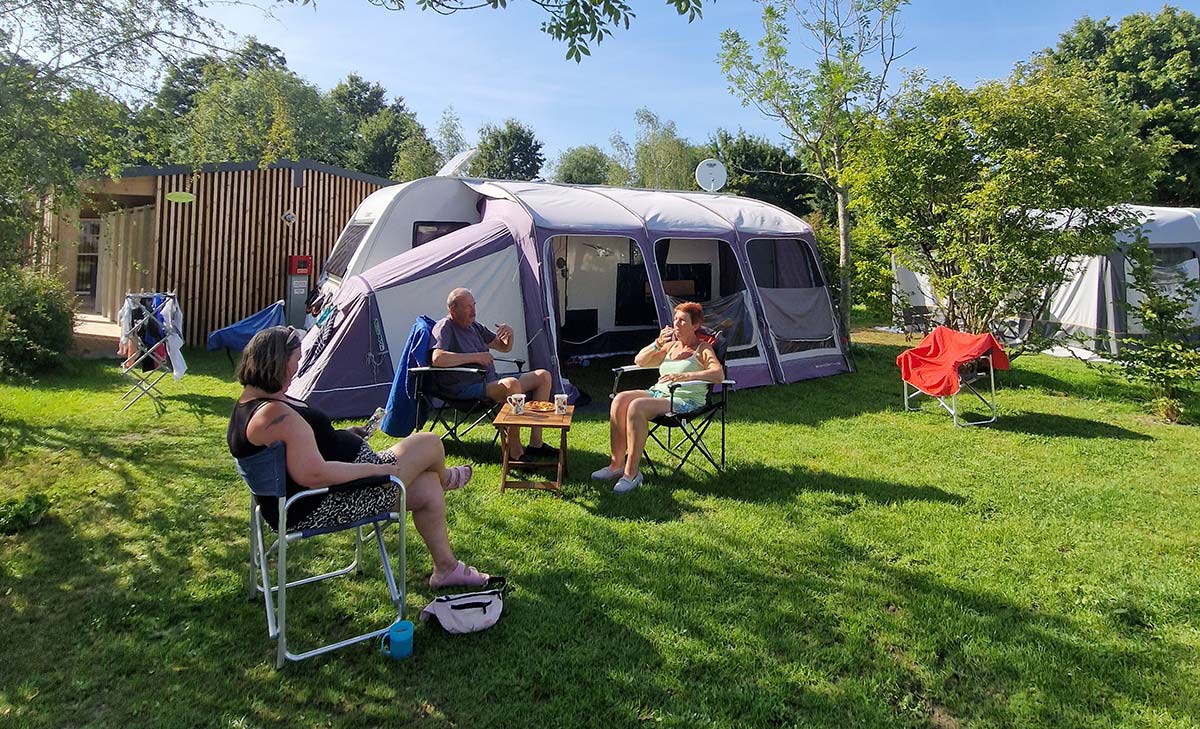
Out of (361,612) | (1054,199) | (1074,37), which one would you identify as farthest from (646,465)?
(1074,37)

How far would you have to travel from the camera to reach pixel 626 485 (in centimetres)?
393

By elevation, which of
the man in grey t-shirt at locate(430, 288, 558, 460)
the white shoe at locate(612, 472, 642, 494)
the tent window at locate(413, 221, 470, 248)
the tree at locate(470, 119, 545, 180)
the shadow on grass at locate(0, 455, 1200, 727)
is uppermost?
the tree at locate(470, 119, 545, 180)

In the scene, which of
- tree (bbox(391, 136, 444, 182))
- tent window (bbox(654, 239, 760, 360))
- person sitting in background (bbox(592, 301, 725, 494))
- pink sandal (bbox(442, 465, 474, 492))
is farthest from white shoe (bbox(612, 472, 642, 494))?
tree (bbox(391, 136, 444, 182))

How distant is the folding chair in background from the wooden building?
7533 mm

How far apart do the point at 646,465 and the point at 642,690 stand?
2.21 metres

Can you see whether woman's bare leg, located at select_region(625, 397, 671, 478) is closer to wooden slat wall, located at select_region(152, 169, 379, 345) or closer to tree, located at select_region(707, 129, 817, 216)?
wooden slat wall, located at select_region(152, 169, 379, 345)

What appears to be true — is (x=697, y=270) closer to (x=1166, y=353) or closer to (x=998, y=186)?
(x=998, y=186)

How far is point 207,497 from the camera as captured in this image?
3.73m

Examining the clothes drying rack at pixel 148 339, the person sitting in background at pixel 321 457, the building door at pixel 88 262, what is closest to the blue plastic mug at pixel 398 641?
the person sitting in background at pixel 321 457

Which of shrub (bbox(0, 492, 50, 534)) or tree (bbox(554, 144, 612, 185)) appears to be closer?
shrub (bbox(0, 492, 50, 534))

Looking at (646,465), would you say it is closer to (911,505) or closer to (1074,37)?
(911,505)

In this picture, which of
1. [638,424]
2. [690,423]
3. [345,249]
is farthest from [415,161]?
[638,424]

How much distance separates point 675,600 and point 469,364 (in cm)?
230

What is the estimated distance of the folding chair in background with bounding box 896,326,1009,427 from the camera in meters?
5.45
